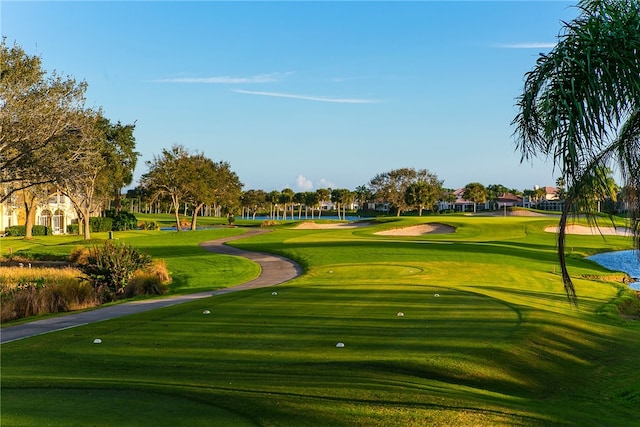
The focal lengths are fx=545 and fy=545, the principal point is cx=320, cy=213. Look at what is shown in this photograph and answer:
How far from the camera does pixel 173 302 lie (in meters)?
19.6

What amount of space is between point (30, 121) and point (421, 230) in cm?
4688

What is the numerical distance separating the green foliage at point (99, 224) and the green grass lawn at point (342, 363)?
6041 cm

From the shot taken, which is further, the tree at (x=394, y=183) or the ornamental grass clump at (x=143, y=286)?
the tree at (x=394, y=183)

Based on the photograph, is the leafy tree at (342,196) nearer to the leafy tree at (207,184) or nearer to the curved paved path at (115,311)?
the leafy tree at (207,184)

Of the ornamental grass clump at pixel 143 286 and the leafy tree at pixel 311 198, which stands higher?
the leafy tree at pixel 311 198

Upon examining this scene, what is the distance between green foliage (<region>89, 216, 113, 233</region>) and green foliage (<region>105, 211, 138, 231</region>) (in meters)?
1.45

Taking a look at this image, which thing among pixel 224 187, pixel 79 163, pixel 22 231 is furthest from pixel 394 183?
pixel 79 163

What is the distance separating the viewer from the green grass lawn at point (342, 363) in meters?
7.47

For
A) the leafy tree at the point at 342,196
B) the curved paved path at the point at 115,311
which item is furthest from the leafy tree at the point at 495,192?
the curved paved path at the point at 115,311

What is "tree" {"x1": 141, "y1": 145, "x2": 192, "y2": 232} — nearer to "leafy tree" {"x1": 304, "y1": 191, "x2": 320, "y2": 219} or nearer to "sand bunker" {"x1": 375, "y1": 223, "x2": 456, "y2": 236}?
"sand bunker" {"x1": 375, "y1": 223, "x2": 456, "y2": 236}

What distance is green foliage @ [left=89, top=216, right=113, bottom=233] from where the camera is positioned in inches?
2963

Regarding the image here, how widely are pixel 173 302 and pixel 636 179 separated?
51.1 ft

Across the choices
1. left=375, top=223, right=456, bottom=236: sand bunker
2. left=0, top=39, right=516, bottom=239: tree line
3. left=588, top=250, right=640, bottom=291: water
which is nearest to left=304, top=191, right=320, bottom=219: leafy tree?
left=0, top=39, right=516, bottom=239: tree line

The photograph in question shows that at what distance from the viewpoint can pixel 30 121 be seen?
28078 millimetres
